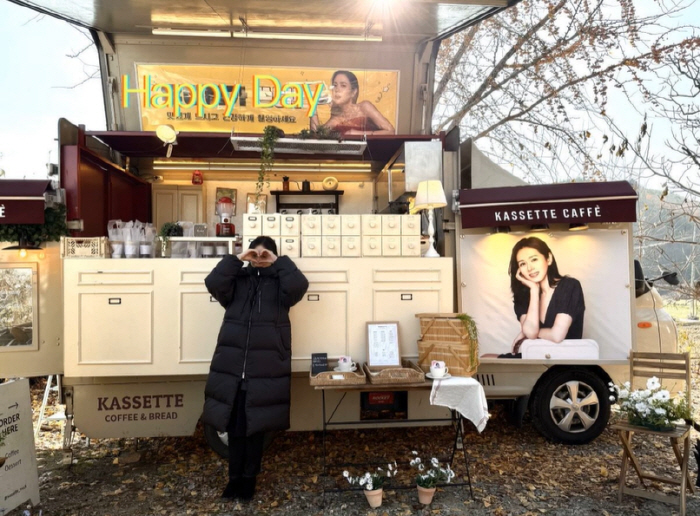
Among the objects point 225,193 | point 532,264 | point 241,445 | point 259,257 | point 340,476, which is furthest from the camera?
point 225,193

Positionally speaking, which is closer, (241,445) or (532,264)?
(241,445)

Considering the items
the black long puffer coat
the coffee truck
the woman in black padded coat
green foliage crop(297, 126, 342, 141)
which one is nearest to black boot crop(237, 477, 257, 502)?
the woman in black padded coat

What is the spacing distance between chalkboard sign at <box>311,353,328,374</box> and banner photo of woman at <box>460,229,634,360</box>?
169 centimetres

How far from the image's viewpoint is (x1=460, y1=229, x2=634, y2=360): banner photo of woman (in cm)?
506

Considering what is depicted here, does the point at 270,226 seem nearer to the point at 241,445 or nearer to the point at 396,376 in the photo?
the point at 396,376

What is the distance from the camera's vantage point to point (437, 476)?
3.76 m

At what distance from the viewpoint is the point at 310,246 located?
457 centimetres

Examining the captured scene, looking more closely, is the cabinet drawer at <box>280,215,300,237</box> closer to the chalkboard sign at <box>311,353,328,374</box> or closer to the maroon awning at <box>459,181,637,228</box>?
the chalkboard sign at <box>311,353,328,374</box>

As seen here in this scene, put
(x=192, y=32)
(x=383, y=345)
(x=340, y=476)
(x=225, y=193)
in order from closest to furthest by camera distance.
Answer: (x=340, y=476)
(x=383, y=345)
(x=192, y=32)
(x=225, y=193)

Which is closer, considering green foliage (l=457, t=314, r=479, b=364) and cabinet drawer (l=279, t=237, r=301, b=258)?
green foliage (l=457, t=314, r=479, b=364)

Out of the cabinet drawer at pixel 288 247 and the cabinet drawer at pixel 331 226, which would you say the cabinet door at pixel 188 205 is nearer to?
the cabinet drawer at pixel 288 247

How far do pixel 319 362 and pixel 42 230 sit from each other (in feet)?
Result: 9.81

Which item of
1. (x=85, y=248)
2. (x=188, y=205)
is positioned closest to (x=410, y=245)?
(x=85, y=248)

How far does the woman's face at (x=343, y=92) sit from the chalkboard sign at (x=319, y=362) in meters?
3.61
